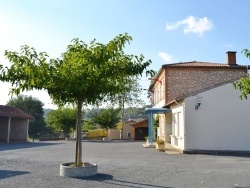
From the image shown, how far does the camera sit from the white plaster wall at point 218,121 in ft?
63.7

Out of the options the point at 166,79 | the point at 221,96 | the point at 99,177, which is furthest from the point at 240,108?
the point at 99,177

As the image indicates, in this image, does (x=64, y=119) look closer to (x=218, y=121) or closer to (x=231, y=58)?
(x=231, y=58)

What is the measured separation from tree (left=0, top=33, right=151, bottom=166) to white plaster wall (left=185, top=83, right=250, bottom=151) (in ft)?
31.6

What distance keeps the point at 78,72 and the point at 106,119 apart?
3906 centimetres

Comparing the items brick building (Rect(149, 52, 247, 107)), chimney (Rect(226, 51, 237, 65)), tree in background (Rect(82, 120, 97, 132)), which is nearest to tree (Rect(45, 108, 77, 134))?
tree in background (Rect(82, 120, 97, 132))

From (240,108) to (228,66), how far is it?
884cm

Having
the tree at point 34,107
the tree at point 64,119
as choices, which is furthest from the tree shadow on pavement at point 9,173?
the tree at point 34,107

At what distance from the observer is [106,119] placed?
4903 cm

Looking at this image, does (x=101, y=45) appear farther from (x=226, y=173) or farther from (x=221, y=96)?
(x=221, y=96)

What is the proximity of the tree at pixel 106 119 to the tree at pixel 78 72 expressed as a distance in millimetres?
37927

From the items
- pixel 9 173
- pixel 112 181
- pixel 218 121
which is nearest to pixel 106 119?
pixel 218 121

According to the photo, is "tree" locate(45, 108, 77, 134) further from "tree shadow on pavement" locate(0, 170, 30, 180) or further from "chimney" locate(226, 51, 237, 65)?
"tree shadow on pavement" locate(0, 170, 30, 180)

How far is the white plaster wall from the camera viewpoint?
1941cm

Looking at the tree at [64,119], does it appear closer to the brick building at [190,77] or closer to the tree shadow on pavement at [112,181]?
the brick building at [190,77]
